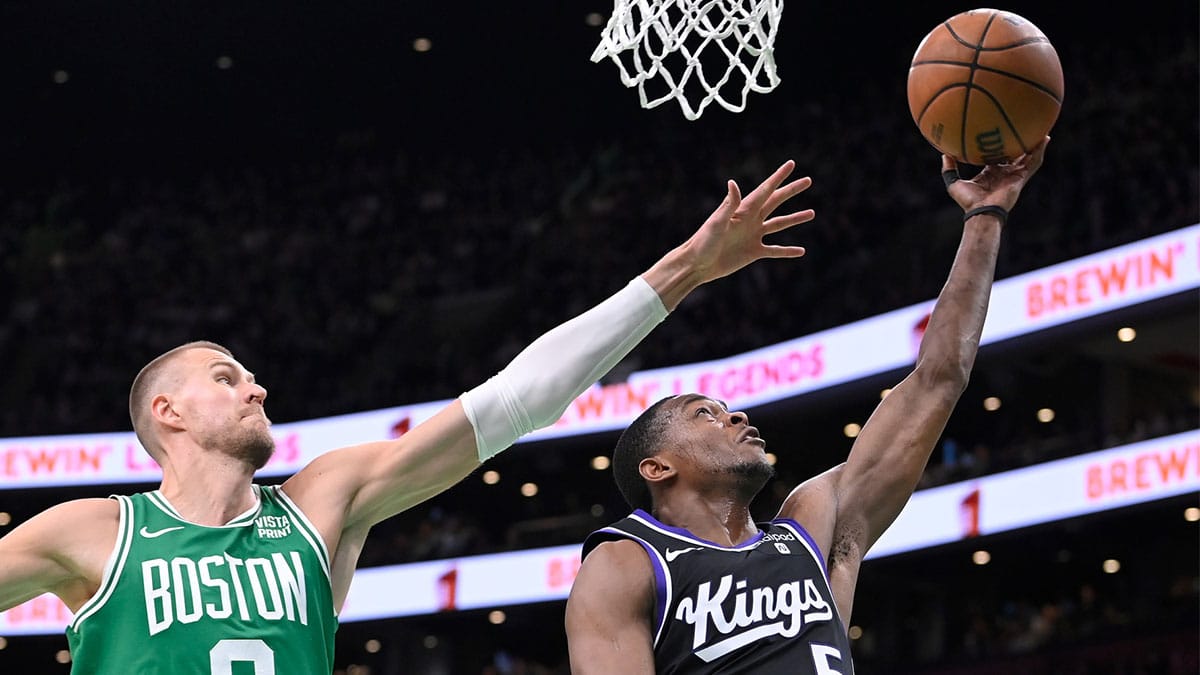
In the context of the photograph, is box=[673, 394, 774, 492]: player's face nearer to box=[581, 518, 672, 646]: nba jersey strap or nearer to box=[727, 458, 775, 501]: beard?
box=[727, 458, 775, 501]: beard

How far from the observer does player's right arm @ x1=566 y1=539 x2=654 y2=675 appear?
11.0 feet

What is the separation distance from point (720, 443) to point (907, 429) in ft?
1.55

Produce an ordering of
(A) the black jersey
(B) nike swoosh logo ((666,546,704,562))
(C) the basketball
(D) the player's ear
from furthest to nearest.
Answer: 1. (C) the basketball
2. (D) the player's ear
3. (B) nike swoosh logo ((666,546,704,562))
4. (A) the black jersey

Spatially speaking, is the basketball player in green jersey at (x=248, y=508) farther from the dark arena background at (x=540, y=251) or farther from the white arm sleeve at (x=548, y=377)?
the dark arena background at (x=540, y=251)

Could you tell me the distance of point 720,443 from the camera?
3.79 m

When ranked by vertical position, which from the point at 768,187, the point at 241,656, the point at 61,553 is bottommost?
the point at 241,656

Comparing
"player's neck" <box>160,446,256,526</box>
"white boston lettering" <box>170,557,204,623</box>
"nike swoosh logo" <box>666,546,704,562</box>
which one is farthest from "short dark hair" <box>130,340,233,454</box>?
"nike swoosh logo" <box>666,546,704,562</box>

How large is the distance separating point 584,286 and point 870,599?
5.09 metres

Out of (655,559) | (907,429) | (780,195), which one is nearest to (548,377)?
(655,559)

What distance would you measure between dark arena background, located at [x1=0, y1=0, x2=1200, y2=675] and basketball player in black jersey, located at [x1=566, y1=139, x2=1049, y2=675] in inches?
440

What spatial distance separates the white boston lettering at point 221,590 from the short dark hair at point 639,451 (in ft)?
3.05

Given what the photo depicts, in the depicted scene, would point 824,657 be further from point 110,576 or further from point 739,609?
point 110,576

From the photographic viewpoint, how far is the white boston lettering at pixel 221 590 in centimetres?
310

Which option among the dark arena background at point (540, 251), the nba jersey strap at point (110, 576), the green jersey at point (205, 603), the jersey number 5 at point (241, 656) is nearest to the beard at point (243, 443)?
the green jersey at point (205, 603)
